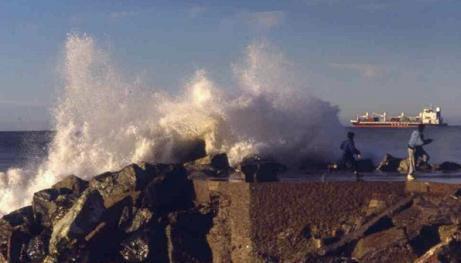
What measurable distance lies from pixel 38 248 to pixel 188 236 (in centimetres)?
267

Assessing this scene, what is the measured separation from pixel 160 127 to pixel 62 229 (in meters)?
7.71

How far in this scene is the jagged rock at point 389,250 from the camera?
9.95 meters

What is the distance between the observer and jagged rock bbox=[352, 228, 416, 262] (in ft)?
32.6

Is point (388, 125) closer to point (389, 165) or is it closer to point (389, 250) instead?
point (389, 165)

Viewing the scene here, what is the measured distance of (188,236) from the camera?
38.9 feet

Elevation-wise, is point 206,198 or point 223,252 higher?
point 206,198

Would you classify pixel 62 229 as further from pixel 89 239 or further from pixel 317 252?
pixel 317 252

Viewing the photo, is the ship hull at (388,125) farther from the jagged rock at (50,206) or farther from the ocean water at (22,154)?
the jagged rock at (50,206)

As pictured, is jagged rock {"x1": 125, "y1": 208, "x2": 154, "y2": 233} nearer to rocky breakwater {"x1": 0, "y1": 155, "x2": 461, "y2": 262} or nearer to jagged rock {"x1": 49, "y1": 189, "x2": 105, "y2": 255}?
rocky breakwater {"x1": 0, "y1": 155, "x2": 461, "y2": 262}

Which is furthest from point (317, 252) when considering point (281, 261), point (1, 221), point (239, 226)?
point (1, 221)

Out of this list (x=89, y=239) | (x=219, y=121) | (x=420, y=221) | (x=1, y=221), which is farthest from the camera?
(x=219, y=121)

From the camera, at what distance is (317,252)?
409 inches

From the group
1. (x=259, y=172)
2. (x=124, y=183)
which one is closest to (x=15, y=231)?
(x=124, y=183)

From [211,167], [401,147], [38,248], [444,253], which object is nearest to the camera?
[444,253]
